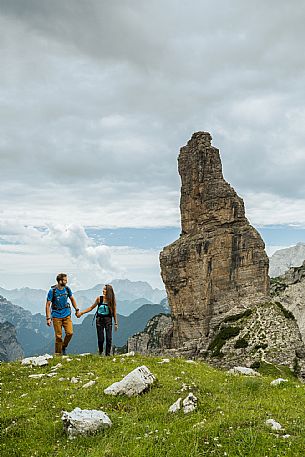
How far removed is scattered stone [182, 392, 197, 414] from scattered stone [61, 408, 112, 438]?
80.9 inches

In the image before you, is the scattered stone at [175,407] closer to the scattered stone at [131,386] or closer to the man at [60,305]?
the scattered stone at [131,386]

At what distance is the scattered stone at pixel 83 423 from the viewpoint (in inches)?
369

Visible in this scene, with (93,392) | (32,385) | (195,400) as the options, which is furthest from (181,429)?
(32,385)

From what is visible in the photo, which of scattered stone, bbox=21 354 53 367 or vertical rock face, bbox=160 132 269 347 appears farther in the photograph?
vertical rock face, bbox=160 132 269 347

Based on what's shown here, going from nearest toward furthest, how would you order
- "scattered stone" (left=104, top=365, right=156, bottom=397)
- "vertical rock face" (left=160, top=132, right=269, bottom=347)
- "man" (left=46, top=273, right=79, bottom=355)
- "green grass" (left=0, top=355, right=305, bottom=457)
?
"green grass" (left=0, top=355, right=305, bottom=457)
"scattered stone" (left=104, top=365, right=156, bottom=397)
"man" (left=46, top=273, right=79, bottom=355)
"vertical rock face" (left=160, top=132, right=269, bottom=347)

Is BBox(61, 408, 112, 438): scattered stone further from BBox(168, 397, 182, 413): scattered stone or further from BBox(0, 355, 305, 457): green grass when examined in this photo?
BBox(168, 397, 182, 413): scattered stone

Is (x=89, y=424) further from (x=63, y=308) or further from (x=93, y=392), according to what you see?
(x=63, y=308)

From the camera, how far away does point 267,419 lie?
370 inches

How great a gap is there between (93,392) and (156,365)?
4865 mm

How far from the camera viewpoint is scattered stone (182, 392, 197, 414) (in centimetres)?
1042

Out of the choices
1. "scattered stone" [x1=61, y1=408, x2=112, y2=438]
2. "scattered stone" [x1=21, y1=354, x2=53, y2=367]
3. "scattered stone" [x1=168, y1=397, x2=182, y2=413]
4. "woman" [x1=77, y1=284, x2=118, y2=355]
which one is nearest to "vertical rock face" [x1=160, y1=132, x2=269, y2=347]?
"woman" [x1=77, y1=284, x2=118, y2=355]

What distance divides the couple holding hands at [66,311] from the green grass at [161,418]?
4353 mm

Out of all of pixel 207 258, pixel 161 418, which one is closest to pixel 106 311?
pixel 161 418

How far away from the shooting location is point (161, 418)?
10125 millimetres
